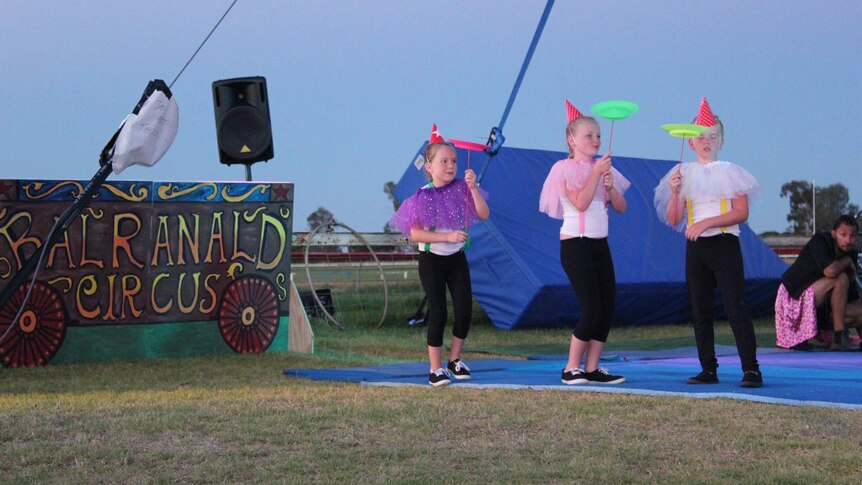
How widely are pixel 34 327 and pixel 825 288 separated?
5.54 metres

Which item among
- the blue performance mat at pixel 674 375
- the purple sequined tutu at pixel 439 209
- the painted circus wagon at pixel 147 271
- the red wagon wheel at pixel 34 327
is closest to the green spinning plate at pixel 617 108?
the purple sequined tutu at pixel 439 209

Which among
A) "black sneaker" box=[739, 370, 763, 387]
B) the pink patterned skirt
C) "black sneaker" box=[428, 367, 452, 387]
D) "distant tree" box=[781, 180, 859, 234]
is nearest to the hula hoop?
the pink patterned skirt

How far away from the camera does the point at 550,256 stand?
33.3 ft

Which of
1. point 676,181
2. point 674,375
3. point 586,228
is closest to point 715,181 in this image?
point 676,181

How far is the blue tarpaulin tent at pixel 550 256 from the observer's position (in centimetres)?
998

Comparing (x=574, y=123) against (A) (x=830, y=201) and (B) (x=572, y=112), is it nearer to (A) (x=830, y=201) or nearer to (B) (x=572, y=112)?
(B) (x=572, y=112)

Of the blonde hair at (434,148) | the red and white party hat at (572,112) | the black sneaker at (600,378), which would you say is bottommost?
the black sneaker at (600,378)

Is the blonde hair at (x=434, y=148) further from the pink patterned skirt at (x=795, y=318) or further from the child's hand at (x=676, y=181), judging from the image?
the pink patterned skirt at (x=795, y=318)

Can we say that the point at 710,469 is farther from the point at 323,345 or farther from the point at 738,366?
the point at 323,345

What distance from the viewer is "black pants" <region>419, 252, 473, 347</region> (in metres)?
5.72

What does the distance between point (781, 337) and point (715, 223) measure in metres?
3.57

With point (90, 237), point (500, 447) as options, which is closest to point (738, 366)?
point (500, 447)

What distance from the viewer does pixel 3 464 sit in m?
3.60

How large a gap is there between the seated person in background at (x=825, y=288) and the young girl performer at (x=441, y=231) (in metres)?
3.44
